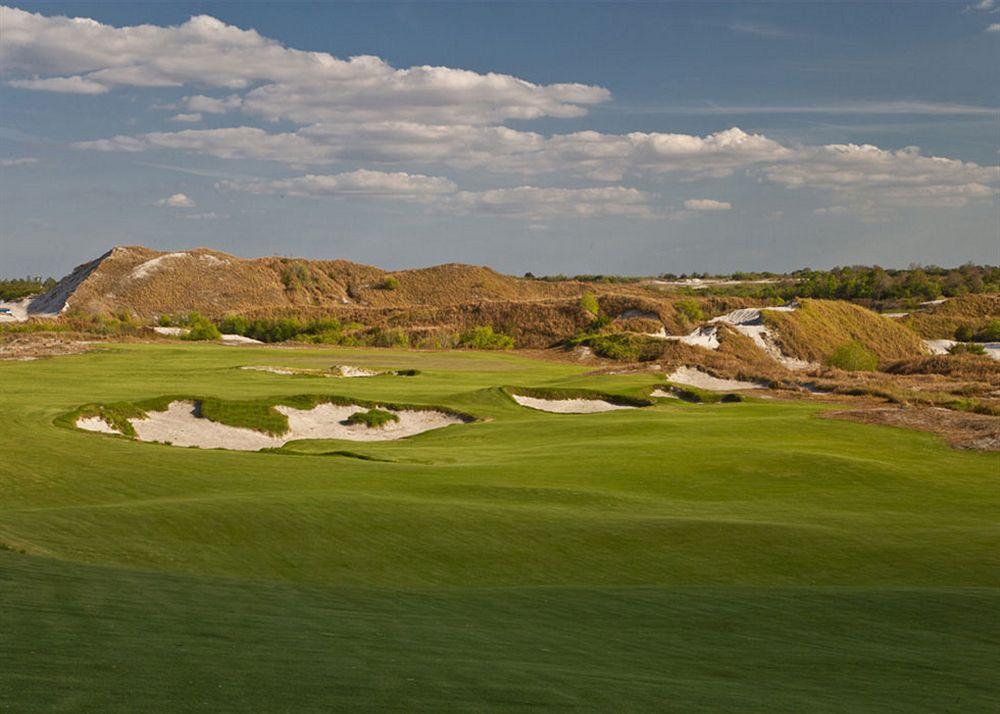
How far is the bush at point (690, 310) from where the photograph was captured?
113 m

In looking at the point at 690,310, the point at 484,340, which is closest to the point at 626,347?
the point at 484,340

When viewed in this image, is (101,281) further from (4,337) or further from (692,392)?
(692,392)

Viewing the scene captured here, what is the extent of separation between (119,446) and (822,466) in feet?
66.9

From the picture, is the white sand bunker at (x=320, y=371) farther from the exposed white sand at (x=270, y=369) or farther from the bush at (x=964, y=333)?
the bush at (x=964, y=333)

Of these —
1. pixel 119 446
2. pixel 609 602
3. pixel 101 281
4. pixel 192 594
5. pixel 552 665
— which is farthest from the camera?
pixel 101 281

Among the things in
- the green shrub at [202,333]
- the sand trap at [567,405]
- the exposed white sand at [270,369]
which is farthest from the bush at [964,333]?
the green shrub at [202,333]

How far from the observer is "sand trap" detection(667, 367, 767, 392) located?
2608 inches

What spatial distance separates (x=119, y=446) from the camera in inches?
1094

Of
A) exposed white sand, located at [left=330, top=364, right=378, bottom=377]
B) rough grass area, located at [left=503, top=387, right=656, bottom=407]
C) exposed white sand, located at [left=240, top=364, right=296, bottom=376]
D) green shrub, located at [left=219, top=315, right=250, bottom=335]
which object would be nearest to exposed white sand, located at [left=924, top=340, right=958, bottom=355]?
rough grass area, located at [left=503, top=387, right=656, bottom=407]

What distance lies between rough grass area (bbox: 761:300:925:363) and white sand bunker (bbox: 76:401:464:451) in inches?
2327

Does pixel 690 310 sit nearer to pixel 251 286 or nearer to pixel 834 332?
pixel 834 332

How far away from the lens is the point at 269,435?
3959 cm

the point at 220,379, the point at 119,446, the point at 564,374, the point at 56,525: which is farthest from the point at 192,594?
the point at 564,374

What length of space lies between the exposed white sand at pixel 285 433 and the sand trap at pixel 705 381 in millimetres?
27351
